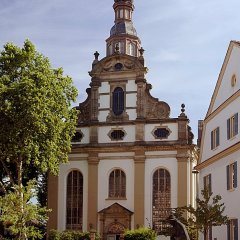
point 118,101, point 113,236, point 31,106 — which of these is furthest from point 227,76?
point 113,236

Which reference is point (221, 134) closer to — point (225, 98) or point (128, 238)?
point (225, 98)

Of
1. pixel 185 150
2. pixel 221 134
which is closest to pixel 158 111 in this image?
pixel 185 150

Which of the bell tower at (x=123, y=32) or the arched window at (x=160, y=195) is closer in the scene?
the arched window at (x=160, y=195)

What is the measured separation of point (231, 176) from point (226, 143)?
2.14 metres

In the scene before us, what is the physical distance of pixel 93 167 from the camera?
4997cm

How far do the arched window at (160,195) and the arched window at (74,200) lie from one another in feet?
20.5

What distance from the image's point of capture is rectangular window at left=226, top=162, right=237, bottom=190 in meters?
30.8

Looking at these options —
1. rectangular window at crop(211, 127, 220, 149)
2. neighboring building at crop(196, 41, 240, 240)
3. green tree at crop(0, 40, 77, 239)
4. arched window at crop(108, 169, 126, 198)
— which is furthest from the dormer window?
rectangular window at crop(211, 127, 220, 149)

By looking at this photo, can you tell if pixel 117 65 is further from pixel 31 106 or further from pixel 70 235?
pixel 70 235

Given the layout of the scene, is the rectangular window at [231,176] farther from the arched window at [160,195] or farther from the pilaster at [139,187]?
the pilaster at [139,187]


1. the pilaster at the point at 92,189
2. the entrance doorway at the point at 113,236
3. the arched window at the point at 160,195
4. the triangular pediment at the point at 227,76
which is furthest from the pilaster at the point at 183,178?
the triangular pediment at the point at 227,76

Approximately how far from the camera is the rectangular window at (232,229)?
97.5ft

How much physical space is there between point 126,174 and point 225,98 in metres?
17.7

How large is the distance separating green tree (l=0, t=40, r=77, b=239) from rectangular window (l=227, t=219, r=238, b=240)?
15059 mm
